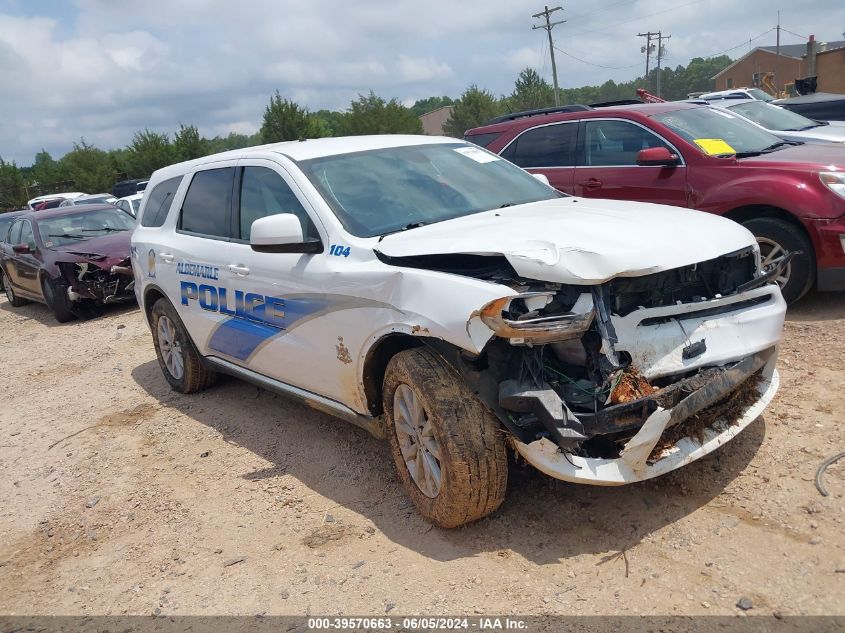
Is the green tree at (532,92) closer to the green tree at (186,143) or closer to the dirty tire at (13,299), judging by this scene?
the green tree at (186,143)

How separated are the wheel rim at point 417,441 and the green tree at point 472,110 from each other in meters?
47.5

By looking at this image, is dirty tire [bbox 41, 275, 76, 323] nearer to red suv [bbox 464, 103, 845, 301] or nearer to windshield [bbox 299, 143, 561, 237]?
red suv [bbox 464, 103, 845, 301]

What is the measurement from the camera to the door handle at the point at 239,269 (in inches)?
177

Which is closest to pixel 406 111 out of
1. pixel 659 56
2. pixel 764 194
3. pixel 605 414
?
pixel 659 56

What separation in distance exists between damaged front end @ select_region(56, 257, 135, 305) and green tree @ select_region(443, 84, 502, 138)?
41.2 metres

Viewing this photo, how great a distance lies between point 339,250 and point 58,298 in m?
8.10

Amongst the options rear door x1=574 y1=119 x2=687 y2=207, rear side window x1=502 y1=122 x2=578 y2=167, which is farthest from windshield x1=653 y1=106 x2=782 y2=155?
rear side window x1=502 y1=122 x2=578 y2=167

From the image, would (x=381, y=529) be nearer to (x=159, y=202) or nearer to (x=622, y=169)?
(x=159, y=202)

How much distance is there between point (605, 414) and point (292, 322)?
1.99 meters

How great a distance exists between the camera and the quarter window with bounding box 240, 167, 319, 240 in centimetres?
412

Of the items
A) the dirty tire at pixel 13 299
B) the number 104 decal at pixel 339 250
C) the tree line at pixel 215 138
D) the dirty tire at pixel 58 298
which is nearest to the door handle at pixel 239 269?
→ the number 104 decal at pixel 339 250

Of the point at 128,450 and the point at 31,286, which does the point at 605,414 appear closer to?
the point at 128,450

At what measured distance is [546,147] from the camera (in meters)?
7.54

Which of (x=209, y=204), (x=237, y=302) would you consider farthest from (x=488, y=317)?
(x=209, y=204)
